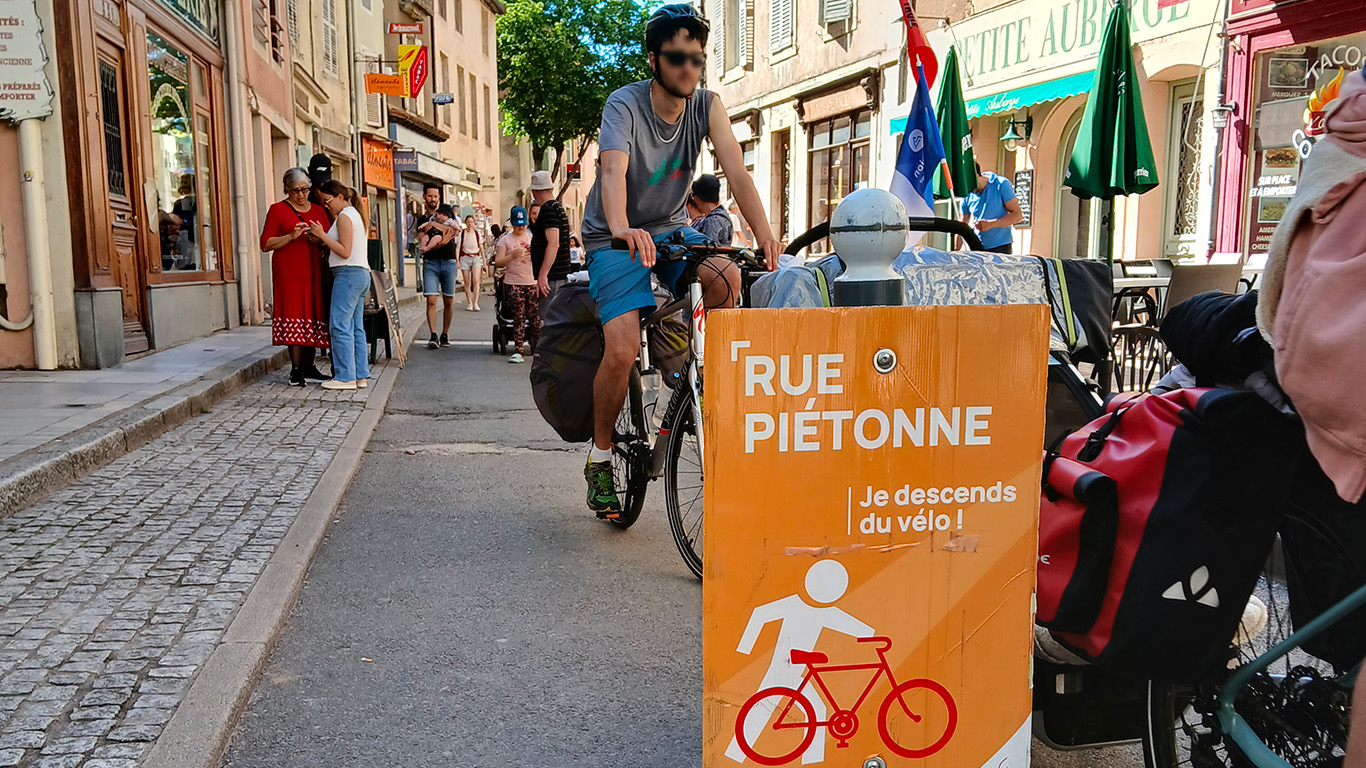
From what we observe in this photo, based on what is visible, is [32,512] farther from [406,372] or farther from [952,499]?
[406,372]

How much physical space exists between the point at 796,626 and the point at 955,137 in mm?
8373

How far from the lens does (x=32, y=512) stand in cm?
458

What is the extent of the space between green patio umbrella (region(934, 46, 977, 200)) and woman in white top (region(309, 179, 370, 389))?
4.75 m

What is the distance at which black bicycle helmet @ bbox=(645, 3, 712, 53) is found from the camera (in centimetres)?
364

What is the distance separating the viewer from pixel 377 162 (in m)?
28.2

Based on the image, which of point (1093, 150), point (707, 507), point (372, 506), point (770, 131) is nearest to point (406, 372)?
point (372, 506)

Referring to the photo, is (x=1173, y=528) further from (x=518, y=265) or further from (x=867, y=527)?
(x=518, y=265)

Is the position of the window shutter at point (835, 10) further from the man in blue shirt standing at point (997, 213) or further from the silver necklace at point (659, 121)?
the silver necklace at point (659, 121)

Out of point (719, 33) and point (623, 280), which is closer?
point (623, 280)

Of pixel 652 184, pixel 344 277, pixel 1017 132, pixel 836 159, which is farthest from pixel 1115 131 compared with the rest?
pixel 836 159

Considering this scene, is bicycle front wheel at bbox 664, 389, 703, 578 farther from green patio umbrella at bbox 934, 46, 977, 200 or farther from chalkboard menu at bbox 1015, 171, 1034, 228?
chalkboard menu at bbox 1015, 171, 1034, 228

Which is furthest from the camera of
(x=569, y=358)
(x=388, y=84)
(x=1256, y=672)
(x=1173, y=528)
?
(x=388, y=84)

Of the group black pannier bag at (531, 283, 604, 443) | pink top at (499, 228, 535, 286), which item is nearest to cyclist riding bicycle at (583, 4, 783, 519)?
black pannier bag at (531, 283, 604, 443)

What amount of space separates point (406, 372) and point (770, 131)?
49.5 ft
